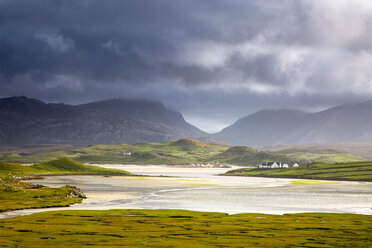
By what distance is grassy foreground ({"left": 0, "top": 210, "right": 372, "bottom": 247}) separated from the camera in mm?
52875

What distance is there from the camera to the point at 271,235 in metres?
59.6

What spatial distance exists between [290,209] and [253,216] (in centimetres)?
2312

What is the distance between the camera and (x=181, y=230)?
2534 inches

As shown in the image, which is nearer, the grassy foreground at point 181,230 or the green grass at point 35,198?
the grassy foreground at point 181,230

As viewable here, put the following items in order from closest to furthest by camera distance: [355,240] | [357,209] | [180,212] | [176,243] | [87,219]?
1. [176,243]
2. [355,240]
3. [87,219]
4. [180,212]
5. [357,209]

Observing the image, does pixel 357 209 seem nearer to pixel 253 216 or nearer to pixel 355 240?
pixel 253 216

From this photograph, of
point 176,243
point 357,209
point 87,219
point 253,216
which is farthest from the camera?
point 357,209

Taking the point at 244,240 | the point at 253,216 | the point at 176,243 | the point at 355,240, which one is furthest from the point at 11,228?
the point at 355,240

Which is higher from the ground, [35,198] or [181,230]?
[35,198]

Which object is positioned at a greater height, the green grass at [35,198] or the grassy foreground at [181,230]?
the green grass at [35,198]

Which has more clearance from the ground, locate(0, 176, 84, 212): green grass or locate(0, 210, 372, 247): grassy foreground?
locate(0, 176, 84, 212): green grass

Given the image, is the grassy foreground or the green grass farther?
→ the green grass

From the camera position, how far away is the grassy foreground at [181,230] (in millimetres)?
52875

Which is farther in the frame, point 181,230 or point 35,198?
point 35,198
